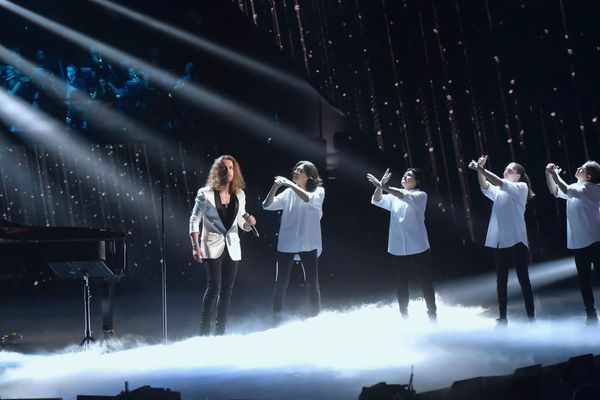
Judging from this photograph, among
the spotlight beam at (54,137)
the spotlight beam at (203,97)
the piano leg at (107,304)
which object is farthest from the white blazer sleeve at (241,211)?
the spotlight beam at (54,137)

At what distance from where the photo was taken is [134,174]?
11.1 m

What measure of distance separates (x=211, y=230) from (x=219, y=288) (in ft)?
1.57

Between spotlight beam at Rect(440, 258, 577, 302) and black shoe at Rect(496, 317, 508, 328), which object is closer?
black shoe at Rect(496, 317, 508, 328)

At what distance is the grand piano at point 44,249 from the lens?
5406 mm

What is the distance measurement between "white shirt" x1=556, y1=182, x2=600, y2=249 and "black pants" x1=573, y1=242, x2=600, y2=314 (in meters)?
0.07

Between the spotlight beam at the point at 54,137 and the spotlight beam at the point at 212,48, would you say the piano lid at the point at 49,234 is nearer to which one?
the spotlight beam at the point at 54,137

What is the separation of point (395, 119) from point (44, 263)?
5220mm

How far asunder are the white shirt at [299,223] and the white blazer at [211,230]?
665 millimetres

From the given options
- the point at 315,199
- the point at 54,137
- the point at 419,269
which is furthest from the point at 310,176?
the point at 54,137

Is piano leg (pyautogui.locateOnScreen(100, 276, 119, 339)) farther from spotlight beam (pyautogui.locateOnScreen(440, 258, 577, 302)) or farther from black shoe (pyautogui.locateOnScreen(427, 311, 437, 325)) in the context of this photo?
spotlight beam (pyautogui.locateOnScreen(440, 258, 577, 302))

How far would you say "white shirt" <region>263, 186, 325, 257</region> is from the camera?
20.2ft

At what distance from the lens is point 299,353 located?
16.6 ft

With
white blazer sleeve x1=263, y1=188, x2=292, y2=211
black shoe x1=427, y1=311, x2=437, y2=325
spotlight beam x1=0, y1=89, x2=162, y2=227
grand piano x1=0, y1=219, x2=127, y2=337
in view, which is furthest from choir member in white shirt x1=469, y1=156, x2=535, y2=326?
spotlight beam x1=0, y1=89, x2=162, y2=227

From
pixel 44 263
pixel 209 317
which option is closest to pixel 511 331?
pixel 209 317
